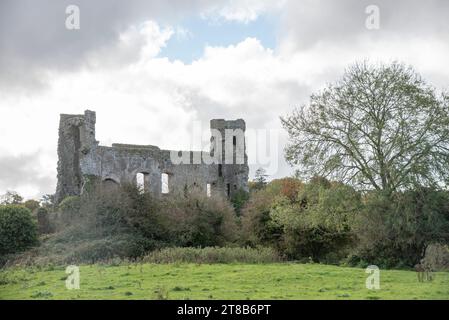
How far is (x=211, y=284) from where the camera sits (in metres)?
14.9

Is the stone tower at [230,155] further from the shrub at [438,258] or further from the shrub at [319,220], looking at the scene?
the shrub at [438,258]

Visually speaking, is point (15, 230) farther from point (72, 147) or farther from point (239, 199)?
point (239, 199)

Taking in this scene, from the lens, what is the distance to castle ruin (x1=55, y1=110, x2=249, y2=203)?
121ft

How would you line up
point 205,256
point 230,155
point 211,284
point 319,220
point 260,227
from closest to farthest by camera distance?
point 211,284
point 205,256
point 319,220
point 260,227
point 230,155

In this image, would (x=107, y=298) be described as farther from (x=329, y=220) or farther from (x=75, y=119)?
(x=75, y=119)

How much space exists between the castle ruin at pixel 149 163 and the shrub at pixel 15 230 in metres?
5.34

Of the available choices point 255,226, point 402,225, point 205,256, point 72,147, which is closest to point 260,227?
point 255,226

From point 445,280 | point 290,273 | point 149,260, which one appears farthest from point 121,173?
point 445,280

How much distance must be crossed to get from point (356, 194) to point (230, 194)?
2159cm

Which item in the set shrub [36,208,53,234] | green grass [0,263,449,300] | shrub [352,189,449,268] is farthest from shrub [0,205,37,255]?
shrub [352,189,449,268]

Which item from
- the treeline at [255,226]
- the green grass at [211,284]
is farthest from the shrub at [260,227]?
the green grass at [211,284]

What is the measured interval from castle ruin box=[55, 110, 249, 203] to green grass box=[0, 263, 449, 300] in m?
14.0

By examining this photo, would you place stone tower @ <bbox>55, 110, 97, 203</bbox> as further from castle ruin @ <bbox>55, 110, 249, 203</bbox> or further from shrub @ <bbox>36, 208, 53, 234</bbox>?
shrub @ <bbox>36, 208, 53, 234</bbox>

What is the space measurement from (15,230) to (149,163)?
14260mm
